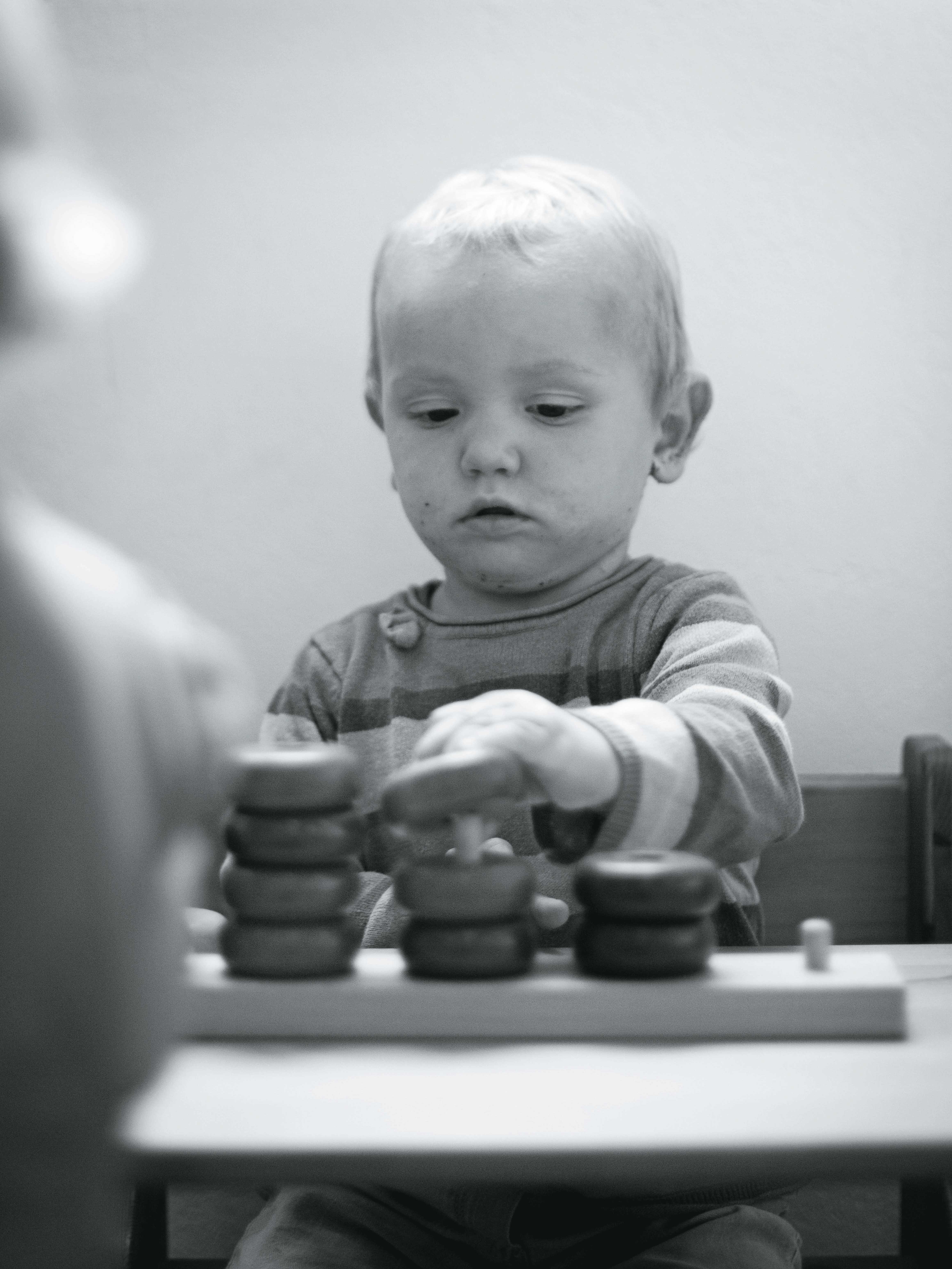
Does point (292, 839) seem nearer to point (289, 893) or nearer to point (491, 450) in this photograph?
point (289, 893)

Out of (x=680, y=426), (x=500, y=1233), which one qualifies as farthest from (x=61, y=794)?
(x=680, y=426)

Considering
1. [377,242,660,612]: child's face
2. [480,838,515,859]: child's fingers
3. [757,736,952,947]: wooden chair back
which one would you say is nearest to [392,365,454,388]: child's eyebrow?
[377,242,660,612]: child's face

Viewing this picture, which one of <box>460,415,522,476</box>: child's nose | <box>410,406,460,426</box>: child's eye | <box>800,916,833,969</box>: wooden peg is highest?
<box>410,406,460,426</box>: child's eye

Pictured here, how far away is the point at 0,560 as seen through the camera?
42 cm

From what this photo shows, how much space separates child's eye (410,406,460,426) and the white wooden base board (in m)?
0.51

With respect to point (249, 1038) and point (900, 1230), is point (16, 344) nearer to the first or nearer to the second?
point (249, 1038)

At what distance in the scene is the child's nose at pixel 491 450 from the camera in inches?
38.4

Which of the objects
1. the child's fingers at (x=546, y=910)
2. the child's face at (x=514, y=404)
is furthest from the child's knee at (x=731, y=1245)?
the child's face at (x=514, y=404)

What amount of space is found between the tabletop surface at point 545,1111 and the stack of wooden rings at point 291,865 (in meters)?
0.04

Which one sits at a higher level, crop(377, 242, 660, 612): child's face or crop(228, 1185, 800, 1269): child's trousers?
crop(377, 242, 660, 612): child's face

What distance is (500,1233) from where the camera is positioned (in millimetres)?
829

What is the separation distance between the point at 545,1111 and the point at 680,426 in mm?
700

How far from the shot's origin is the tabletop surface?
457 millimetres

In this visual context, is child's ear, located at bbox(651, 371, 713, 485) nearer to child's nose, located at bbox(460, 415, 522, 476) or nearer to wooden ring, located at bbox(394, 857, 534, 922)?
child's nose, located at bbox(460, 415, 522, 476)
